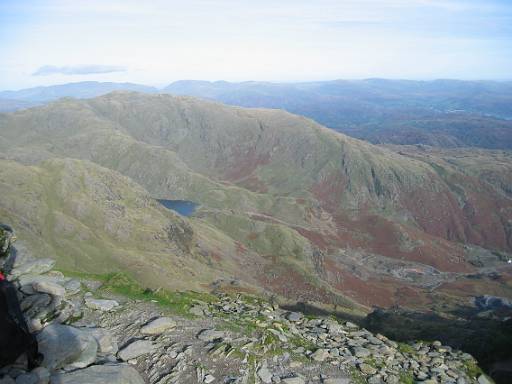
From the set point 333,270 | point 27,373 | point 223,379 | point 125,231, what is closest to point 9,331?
point 27,373

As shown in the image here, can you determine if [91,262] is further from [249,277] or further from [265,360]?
[265,360]

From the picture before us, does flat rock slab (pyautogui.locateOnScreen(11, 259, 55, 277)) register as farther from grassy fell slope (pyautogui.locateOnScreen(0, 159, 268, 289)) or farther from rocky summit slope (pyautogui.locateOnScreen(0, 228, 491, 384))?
grassy fell slope (pyautogui.locateOnScreen(0, 159, 268, 289))

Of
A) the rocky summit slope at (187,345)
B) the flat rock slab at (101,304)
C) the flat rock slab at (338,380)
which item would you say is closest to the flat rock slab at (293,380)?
the rocky summit slope at (187,345)

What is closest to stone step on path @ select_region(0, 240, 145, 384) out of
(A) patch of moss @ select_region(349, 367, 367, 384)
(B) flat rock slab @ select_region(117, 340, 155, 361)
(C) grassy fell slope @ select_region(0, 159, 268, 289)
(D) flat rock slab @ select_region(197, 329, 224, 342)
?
(B) flat rock slab @ select_region(117, 340, 155, 361)

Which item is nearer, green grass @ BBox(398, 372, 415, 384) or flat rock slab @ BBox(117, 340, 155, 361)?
flat rock slab @ BBox(117, 340, 155, 361)

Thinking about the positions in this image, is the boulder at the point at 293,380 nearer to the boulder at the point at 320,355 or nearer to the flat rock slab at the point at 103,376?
the boulder at the point at 320,355
